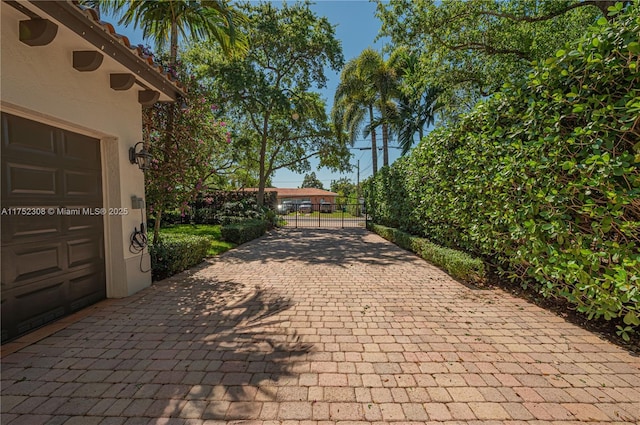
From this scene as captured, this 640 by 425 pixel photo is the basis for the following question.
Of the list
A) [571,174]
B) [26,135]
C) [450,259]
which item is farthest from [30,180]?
[450,259]

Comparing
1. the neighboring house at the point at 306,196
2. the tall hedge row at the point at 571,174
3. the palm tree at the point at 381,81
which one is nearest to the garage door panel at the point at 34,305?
the tall hedge row at the point at 571,174

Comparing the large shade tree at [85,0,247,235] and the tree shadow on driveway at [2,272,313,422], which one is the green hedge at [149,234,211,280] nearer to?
the large shade tree at [85,0,247,235]

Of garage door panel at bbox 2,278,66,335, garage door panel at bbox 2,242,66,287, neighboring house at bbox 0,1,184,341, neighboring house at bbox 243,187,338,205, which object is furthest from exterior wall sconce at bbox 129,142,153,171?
neighboring house at bbox 243,187,338,205

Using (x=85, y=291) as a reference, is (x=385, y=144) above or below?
above

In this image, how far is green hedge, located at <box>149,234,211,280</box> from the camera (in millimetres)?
5270

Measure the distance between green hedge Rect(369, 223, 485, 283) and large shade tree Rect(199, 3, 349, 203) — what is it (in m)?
8.57

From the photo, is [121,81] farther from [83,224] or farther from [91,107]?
[83,224]

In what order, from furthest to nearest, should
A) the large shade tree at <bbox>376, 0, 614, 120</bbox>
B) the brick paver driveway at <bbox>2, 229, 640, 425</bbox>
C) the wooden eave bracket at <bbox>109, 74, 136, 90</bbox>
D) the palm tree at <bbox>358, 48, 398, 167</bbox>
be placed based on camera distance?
the palm tree at <bbox>358, 48, 398, 167</bbox>, the large shade tree at <bbox>376, 0, 614, 120</bbox>, the wooden eave bracket at <bbox>109, 74, 136, 90</bbox>, the brick paver driveway at <bbox>2, 229, 640, 425</bbox>

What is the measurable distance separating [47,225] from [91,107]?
5.21ft

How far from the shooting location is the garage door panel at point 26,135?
2.84 meters

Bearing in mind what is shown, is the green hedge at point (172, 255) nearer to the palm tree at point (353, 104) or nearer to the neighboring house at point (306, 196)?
the palm tree at point (353, 104)

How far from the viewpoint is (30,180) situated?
3082 millimetres

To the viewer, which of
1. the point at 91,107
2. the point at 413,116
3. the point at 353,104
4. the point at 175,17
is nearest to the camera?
the point at 91,107

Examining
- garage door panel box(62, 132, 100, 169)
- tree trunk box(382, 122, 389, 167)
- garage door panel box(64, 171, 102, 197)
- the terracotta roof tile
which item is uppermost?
tree trunk box(382, 122, 389, 167)
